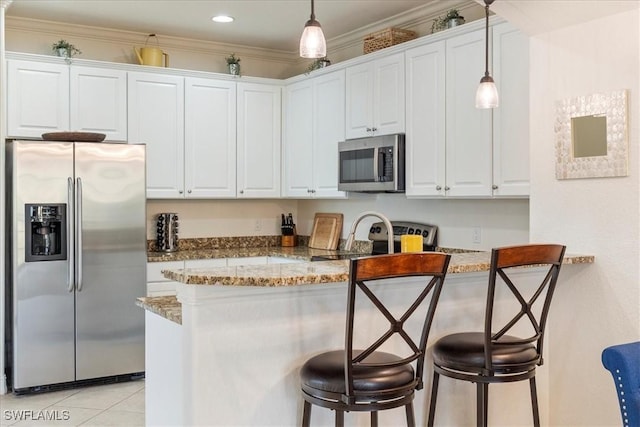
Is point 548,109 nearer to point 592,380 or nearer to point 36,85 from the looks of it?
point 592,380

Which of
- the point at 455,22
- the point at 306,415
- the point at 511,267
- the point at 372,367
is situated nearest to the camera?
the point at 372,367

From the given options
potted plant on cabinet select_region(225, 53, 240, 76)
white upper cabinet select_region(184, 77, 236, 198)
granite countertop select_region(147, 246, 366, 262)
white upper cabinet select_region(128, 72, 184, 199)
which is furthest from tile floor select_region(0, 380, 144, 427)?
potted plant on cabinet select_region(225, 53, 240, 76)

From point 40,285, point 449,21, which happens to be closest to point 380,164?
point 449,21

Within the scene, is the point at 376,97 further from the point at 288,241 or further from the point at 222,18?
the point at 288,241

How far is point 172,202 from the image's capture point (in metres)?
5.55

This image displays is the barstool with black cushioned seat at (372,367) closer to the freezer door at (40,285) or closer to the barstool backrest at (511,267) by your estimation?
the barstool backrest at (511,267)

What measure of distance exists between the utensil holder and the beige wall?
323 centimetres

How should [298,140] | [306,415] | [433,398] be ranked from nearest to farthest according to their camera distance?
[306,415] → [433,398] → [298,140]

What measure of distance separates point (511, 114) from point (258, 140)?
2.62m

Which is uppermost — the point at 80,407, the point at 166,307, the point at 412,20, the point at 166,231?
the point at 412,20

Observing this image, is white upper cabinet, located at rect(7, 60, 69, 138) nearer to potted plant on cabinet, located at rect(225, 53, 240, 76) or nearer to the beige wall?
potted plant on cabinet, located at rect(225, 53, 240, 76)

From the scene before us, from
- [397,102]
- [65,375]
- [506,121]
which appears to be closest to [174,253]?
[65,375]

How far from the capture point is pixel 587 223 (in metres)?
2.95

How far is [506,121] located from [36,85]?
11.0 feet
